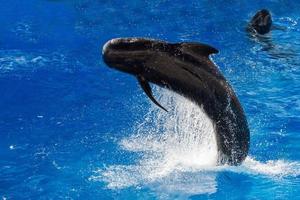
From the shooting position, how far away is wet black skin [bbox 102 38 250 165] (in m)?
5.80

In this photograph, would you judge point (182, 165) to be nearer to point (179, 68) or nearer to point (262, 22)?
point (179, 68)

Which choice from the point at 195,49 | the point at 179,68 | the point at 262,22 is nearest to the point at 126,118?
the point at 179,68

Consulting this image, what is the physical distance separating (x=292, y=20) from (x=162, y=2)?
3720 millimetres

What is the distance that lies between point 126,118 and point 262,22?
4931mm

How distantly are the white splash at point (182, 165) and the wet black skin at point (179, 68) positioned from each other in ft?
1.29

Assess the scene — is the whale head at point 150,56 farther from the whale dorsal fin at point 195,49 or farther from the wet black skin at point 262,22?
the wet black skin at point 262,22

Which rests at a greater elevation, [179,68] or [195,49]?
[195,49]

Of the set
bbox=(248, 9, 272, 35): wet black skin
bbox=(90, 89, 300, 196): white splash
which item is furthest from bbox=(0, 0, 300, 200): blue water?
bbox=(248, 9, 272, 35): wet black skin

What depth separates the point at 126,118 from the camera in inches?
348

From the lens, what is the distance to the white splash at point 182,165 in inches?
271

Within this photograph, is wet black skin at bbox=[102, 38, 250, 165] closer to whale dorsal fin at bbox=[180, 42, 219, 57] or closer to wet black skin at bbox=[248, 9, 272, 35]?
whale dorsal fin at bbox=[180, 42, 219, 57]

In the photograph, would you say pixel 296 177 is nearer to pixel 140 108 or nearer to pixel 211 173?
pixel 211 173

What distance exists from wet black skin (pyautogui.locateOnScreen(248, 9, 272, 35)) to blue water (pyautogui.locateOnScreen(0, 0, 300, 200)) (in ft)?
1.00

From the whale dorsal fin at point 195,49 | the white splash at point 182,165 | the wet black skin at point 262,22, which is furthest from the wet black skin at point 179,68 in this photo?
the wet black skin at point 262,22
